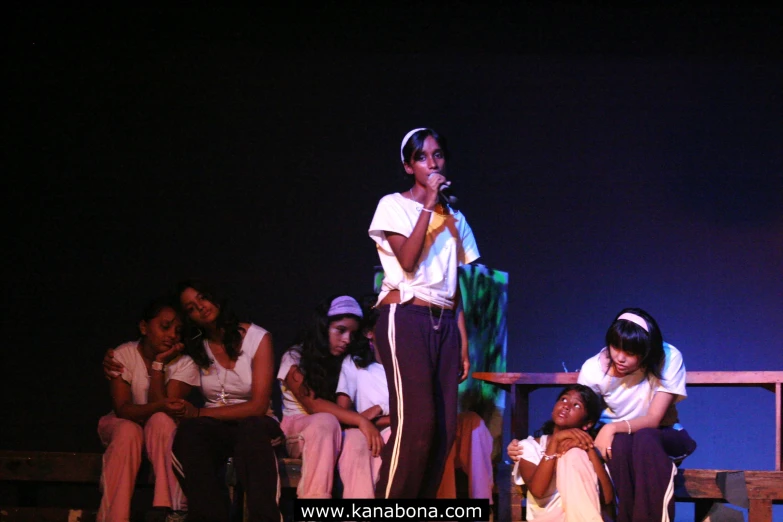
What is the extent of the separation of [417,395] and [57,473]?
186cm

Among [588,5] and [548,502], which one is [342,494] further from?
[588,5]

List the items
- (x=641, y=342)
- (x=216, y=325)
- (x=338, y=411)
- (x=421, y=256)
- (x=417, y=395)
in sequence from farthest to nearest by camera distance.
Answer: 1. (x=216, y=325)
2. (x=338, y=411)
3. (x=641, y=342)
4. (x=421, y=256)
5. (x=417, y=395)

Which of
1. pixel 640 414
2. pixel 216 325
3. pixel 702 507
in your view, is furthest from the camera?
pixel 216 325

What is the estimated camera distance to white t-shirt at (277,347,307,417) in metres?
3.92

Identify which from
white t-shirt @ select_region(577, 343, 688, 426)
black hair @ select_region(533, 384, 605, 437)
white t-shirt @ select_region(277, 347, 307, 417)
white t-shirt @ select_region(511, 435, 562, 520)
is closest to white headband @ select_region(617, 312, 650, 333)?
white t-shirt @ select_region(577, 343, 688, 426)

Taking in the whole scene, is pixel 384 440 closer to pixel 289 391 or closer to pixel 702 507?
pixel 289 391

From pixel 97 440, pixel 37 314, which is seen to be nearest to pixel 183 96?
pixel 37 314

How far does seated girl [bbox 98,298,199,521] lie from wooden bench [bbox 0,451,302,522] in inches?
5.7

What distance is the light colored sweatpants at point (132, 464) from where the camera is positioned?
11.6 feet

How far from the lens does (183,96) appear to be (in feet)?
15.6

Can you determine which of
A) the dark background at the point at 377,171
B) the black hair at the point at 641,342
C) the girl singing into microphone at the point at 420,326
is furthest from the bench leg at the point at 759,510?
the girl singing into microphone at the point at 420,326

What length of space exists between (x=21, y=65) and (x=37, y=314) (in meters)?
1.30

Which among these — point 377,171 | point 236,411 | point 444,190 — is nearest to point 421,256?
point 444,190

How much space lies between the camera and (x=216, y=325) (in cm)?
397
